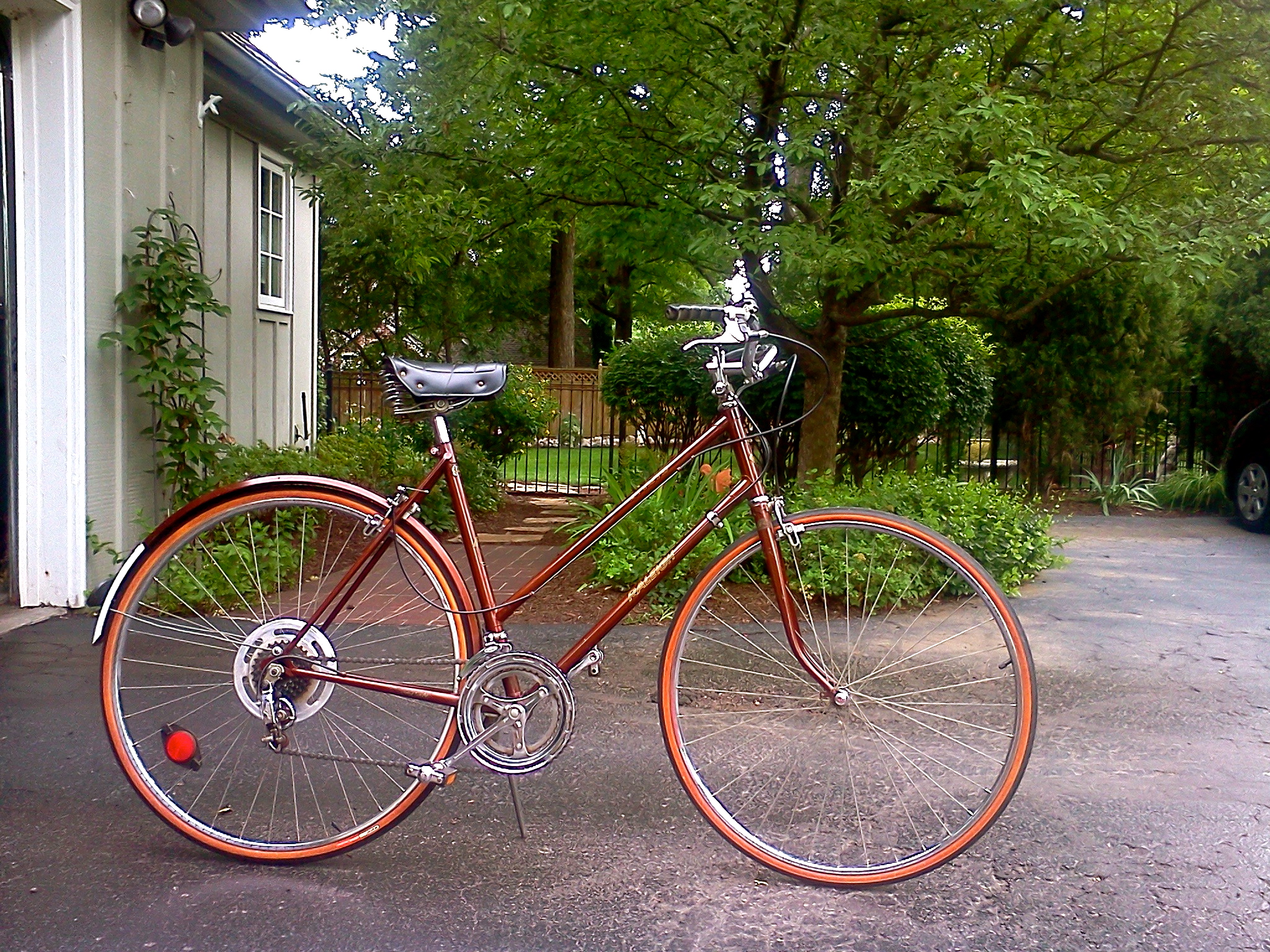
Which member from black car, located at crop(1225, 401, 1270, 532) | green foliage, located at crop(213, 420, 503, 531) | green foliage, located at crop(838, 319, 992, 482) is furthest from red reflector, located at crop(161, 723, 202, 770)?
black car, located at crop(1225, 401, 1270, 532)

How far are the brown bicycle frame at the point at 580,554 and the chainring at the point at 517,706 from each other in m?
0.07

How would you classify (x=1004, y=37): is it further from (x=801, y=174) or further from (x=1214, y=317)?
(x=1214, y=317)

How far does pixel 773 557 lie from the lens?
3018 mm

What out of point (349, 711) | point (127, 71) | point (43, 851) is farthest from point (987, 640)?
point (127, 71)

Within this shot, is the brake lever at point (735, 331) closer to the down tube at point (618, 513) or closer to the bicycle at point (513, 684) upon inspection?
the bicycle at point (513, 684)

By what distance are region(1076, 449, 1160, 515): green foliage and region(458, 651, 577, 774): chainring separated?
31.2 feet

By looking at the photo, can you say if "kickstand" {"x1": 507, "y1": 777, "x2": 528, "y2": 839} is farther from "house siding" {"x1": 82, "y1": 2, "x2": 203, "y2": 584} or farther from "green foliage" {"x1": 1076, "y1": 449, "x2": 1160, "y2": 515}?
"green foliage" {"x1": 1076, "y1": 449, "x2": 1160, "y2": 515}

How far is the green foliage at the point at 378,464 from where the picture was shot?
7430 mm

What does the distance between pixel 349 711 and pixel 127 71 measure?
12.8ft

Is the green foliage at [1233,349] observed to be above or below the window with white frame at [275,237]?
below

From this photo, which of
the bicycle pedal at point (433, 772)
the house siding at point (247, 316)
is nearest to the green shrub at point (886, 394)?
the house siding at point (247, 316)

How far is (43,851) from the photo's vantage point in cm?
316

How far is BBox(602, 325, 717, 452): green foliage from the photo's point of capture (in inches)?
405

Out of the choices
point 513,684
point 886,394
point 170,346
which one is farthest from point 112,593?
point 886,394
